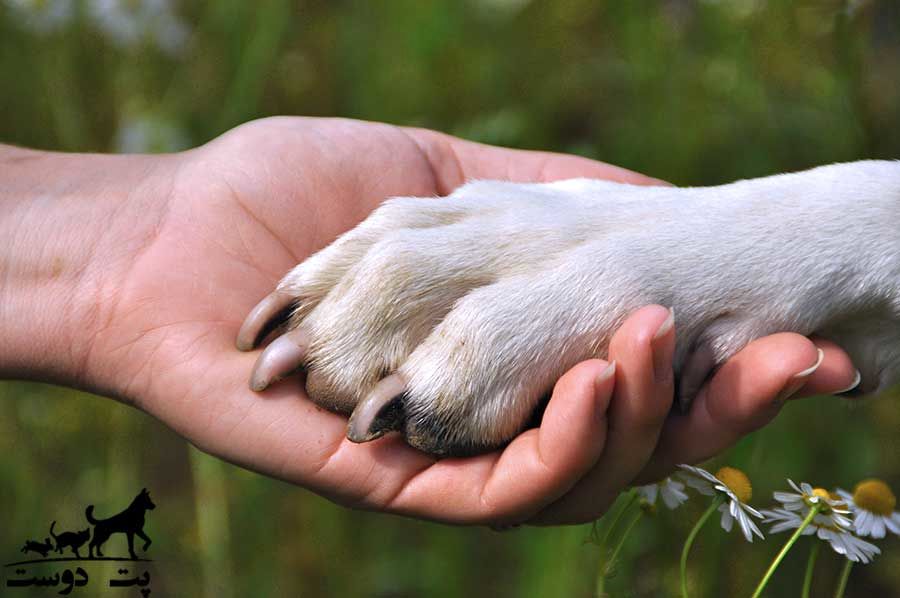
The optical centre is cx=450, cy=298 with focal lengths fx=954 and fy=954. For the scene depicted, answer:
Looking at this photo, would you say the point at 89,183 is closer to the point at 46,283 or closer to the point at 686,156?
the point at 46,283

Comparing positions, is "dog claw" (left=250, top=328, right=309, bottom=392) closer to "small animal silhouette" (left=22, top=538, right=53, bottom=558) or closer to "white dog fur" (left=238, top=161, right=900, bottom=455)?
"white dog fur" (left=238, top=161, right=900, bottom=455)

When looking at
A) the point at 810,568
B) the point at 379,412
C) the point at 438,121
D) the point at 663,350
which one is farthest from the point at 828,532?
the point at 438,121

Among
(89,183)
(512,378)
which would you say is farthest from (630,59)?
(512,378)

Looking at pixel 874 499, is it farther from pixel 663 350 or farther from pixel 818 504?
pixel 663 350

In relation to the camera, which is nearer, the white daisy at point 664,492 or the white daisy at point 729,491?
the white daisy at point 729,491

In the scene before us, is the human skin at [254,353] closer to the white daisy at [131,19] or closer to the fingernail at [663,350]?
the fingernail at [663,350]

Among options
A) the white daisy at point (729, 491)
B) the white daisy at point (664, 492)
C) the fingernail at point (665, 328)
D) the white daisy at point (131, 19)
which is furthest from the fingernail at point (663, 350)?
the white daisy at point (131, 19)
